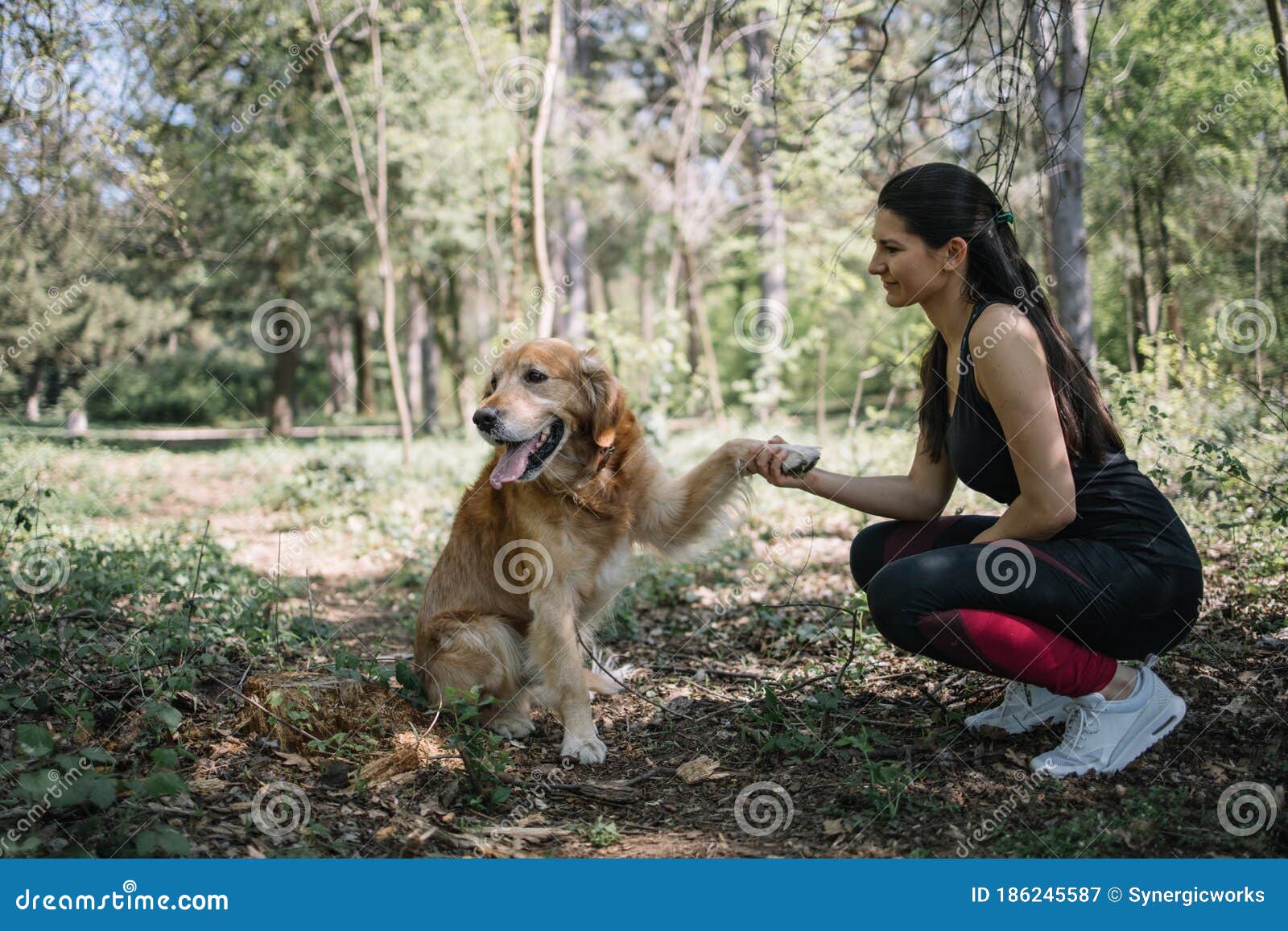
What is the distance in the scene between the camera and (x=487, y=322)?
99.3 feet

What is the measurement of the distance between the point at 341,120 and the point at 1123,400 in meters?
16.6

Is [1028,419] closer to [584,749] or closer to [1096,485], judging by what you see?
[1096,485]

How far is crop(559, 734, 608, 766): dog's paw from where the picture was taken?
3.70 meters

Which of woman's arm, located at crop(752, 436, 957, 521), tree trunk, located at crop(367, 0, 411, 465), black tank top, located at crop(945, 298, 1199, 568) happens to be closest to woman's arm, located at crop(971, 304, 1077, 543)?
black tank top, located at crop(945, 298, 1199, 568)

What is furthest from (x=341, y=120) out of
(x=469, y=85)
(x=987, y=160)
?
(x=987, y=160)

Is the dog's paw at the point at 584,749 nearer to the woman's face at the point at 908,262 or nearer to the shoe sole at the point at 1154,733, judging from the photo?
the shoe sole at the point at 1154,733

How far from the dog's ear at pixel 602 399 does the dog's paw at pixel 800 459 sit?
2.67 ft

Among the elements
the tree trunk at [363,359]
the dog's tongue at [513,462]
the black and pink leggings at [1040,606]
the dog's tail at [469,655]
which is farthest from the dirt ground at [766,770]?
the tree trunk at [363,359]

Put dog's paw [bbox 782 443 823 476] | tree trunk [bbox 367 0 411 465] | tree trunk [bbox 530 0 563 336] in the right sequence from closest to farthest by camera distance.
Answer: dog's paw [bbox 782 443 823 476] → tree trunk [bbox 530 0 563 336] → tree trunk [bbox 367 0 411 465]

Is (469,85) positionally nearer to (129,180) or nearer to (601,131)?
(601,131)

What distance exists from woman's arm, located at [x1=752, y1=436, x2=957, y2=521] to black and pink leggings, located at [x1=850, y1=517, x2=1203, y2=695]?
21.5 inches

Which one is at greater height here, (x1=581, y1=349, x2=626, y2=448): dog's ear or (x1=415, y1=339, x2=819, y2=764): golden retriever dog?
(x1=581, y1=349, x2=626, y2=448): dog's ear

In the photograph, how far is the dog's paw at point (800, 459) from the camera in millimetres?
3672

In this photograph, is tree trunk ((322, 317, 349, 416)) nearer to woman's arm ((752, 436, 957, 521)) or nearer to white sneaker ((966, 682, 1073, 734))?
woman's arm ((752, 436, 957, 521))
